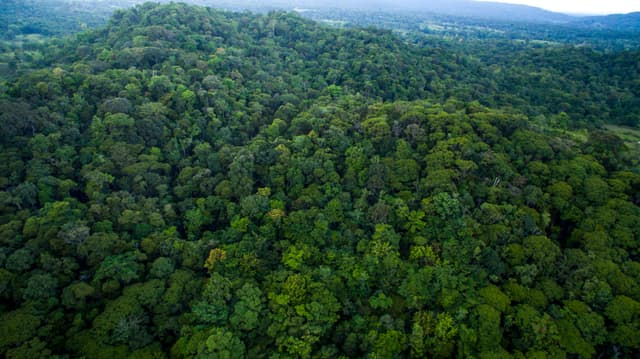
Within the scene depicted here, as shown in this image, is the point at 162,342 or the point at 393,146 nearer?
the point at 162,342

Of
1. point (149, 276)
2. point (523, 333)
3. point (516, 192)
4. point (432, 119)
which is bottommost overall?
point (149, 276)

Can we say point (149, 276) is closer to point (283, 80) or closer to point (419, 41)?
point (283, 80)

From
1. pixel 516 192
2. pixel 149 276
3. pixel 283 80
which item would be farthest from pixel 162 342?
pixel 283 80

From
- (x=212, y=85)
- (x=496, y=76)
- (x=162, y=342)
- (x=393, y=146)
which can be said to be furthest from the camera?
(x=496, y=76)

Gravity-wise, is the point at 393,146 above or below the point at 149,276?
above

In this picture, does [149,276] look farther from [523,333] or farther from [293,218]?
[523,333]

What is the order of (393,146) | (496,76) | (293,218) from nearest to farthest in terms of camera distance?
(293,218)
(393,146)
(496,76)
